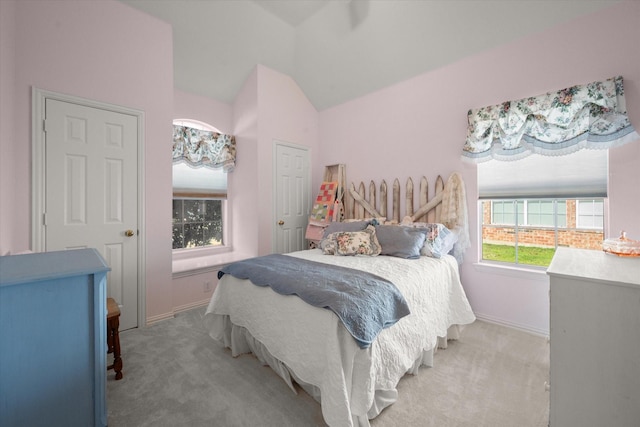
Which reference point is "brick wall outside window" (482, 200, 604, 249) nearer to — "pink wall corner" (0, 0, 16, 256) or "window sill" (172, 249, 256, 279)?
"window sill" (172, 249, 256, 279)

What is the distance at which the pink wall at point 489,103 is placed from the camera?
215 centimetres

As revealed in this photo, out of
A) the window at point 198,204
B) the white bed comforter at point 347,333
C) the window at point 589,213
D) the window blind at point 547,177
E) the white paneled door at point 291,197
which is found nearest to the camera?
the white bed comforter at point 347,333

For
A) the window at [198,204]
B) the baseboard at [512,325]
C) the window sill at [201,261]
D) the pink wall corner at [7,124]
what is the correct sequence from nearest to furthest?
the pink wall corner at [7,124]
the baseboard at [512,325]
the window sill at [201,261]
the window at [198,204]

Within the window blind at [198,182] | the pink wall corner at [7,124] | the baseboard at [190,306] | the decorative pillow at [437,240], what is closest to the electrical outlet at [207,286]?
the baseboard at [190,306]

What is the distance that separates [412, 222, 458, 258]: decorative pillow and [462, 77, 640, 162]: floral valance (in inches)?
32.3

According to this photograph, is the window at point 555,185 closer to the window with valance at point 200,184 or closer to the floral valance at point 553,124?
the floral valance at point 553,124

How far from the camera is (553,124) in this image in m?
2.40

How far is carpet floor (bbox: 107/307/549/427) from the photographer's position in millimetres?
1561

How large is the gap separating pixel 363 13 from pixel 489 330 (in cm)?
361

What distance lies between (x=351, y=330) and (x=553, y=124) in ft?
8.41

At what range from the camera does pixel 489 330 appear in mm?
2654

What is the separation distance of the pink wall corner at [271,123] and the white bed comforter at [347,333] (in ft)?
4.99

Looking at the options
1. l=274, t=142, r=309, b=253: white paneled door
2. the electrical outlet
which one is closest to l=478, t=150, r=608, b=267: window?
l=274, t=142, r=309, b=253: white paneled door

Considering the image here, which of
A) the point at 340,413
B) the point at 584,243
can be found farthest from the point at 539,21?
the point at 340,413
